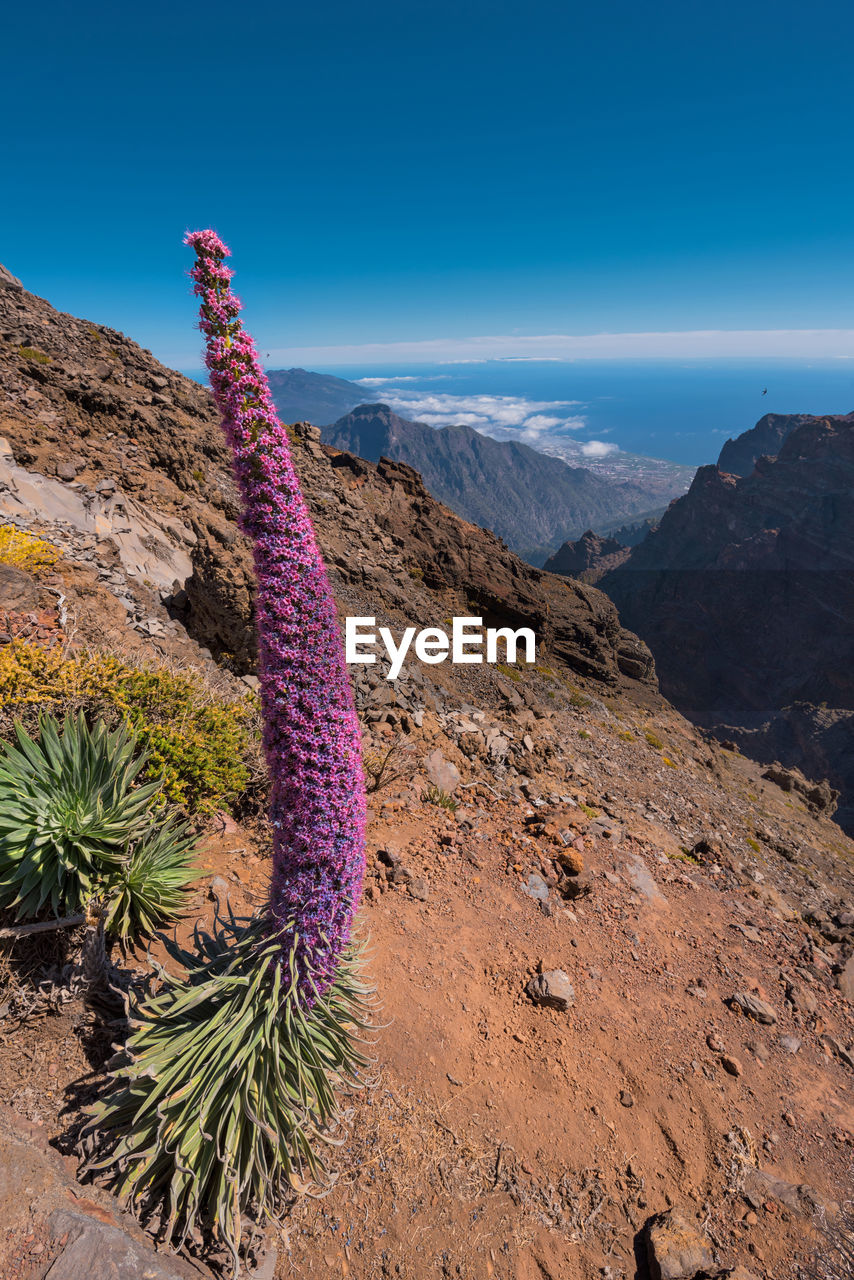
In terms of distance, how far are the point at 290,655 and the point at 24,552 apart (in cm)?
628

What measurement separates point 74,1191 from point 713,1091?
5.45 m

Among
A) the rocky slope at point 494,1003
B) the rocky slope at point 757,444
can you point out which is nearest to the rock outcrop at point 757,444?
the rocky slope at point 757,444

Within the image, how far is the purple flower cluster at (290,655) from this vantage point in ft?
10.3

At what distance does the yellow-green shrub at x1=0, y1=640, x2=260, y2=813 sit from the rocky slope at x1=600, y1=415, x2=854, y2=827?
221 feet

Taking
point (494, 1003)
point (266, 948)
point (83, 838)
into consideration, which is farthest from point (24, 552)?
point (494, 1003)

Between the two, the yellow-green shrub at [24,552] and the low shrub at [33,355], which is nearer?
the yellow-green shrub at [24,552]

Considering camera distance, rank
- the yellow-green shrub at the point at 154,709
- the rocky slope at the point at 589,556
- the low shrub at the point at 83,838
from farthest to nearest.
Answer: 1. the rocky slope at the point at 589,556
2. the yellow-green shrub at the point at 154,709
3. the low shrub at the point at 83,838

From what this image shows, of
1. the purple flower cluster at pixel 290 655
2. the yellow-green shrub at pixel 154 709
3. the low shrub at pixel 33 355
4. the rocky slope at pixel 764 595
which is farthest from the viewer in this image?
the rocky slope at pixel 764 595

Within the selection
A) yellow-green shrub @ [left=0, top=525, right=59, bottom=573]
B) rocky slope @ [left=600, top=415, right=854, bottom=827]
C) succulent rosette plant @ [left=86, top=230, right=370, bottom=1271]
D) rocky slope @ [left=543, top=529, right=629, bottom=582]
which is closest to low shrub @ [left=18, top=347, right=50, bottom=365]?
yellow-green shrub @ [left=0, top=525, right=59, bottom=573]

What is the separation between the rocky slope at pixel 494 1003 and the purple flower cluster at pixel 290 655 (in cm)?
128

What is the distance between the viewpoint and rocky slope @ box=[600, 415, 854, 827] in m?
75.9

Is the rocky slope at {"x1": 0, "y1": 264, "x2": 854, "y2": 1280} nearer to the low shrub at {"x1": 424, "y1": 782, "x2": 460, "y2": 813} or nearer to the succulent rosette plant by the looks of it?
the low shrub at {"x1": 424, "y1": 782, "x2": 460, "y2": 813}

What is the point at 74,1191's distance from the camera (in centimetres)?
317

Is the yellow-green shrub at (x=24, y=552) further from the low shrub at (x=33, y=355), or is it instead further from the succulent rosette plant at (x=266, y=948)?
the low shrub at (x=33, y=355)
